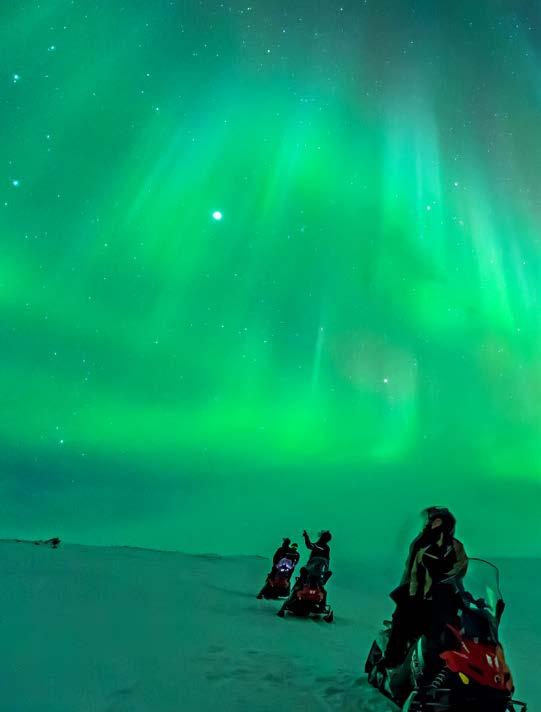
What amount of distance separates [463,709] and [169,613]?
28.8ft

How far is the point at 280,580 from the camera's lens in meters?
17.1

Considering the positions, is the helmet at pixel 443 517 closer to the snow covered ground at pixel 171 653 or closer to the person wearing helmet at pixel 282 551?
the snow covered ground at pixel 171 653

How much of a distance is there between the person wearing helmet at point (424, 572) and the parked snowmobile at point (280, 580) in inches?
444

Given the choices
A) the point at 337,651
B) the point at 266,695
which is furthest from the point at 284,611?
the point at 266,695

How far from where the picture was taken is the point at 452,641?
198 inches

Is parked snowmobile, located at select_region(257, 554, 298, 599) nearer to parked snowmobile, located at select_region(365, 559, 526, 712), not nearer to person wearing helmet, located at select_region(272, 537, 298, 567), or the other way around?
person wearing helmet, located at select_region(272, 537, 298, 567)

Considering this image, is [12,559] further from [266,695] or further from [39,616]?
[266,695]

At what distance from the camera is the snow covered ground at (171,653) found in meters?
6.03

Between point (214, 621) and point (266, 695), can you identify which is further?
point (214, 621)

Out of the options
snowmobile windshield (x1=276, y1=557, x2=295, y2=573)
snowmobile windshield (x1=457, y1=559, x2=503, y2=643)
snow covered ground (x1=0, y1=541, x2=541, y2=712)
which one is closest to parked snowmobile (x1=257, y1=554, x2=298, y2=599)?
snowmobile windshield (x1=276, y1=557, x2=295, y2=573)

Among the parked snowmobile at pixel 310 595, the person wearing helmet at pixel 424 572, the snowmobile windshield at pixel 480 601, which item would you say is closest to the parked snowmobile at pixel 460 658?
the snowmobile windshield at pixel 480 601

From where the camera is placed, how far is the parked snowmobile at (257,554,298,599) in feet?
55.8

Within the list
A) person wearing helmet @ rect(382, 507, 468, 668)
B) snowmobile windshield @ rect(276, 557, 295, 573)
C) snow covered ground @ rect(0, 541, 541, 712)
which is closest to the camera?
person wearing helmet @ rect(382, 507, 468, 668)

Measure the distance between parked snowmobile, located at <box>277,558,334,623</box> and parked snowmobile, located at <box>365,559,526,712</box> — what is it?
7.87 m
